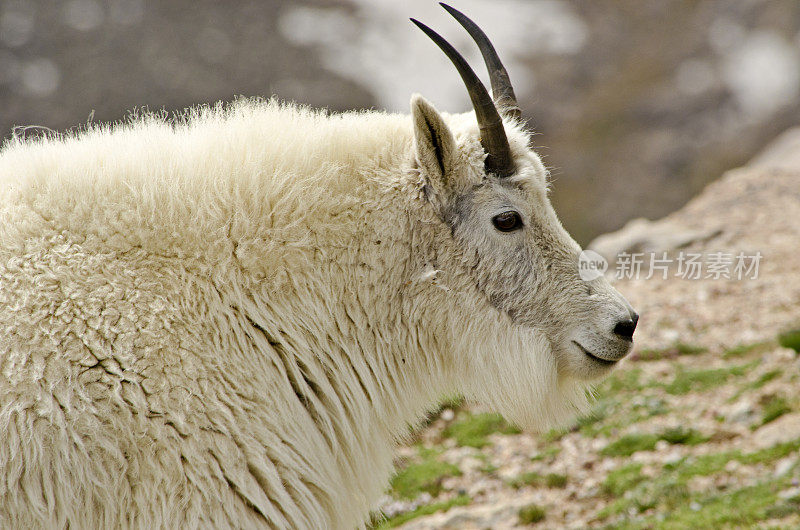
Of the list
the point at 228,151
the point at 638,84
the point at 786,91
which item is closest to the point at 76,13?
the point at 638,84

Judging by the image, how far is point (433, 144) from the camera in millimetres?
4027

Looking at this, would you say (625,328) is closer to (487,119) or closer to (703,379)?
(487,119)

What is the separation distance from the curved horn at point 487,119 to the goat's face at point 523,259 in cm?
4

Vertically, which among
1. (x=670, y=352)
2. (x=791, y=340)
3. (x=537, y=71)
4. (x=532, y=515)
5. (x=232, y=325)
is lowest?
(x=532, y=515)

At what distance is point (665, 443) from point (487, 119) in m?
4.59

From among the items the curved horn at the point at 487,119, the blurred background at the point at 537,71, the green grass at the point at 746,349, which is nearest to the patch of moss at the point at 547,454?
Result: the green grass at the point at 746,349

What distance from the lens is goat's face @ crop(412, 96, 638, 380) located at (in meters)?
4.14

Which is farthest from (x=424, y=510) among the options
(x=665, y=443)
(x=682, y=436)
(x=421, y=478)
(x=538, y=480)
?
(x=682, y=436)

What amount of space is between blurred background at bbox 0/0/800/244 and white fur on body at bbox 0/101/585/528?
1234 cm

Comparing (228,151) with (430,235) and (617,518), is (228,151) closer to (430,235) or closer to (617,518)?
(430,235)

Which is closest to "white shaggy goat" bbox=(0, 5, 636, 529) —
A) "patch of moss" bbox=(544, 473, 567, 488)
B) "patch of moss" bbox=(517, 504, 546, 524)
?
"patch of moss" bbox=(517, 504, 546, 524)

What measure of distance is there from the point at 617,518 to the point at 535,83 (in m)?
17.3

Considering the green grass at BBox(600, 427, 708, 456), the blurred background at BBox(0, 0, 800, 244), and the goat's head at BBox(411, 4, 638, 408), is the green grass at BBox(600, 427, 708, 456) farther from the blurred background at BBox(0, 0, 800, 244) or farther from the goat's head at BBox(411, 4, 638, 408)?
the blurred background at BBox(0, 0, 800, 244)

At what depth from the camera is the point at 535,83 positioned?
22.0m
